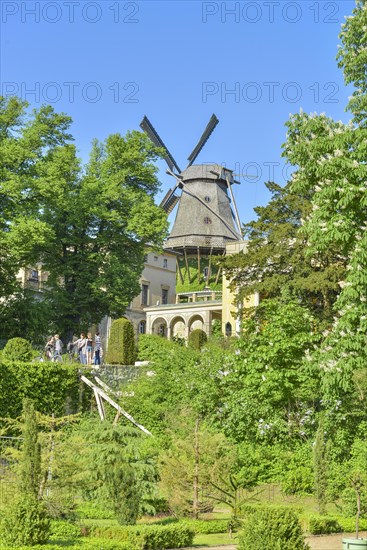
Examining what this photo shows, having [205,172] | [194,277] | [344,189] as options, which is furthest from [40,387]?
[205,172]

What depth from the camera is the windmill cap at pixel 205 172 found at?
239ft

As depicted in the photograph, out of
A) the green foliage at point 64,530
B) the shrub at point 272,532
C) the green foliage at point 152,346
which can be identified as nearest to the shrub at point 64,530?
the green foliage at point 64,530

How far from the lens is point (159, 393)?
32375mm

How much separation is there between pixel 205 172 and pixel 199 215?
4072mm

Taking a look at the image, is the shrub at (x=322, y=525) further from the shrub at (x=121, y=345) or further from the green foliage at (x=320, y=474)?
the shrub at (x=121, y=345)

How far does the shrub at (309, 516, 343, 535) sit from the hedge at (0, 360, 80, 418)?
45.4 feet

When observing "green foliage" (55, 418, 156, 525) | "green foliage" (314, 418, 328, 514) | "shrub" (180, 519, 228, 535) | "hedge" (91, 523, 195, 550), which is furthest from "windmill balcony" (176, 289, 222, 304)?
"hedge" (91, 523, 195, 550)

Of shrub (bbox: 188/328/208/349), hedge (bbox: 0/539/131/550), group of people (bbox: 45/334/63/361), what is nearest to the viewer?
hedge (bbox: 0/539/131/550)

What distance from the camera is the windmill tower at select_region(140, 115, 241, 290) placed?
68.7 meters

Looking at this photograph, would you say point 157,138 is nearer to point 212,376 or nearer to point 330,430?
point 212,376

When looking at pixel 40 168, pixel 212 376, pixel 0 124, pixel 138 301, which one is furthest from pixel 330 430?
pixel 138 301

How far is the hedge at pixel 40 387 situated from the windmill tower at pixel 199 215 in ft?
113

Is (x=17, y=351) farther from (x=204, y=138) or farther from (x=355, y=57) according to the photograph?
(x=204, y=138)

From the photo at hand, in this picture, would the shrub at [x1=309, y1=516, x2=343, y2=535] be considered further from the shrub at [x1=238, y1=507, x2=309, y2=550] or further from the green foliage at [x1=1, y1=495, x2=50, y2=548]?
the green foliage at [x1=1, y1=495, x2=50, y2=548]
